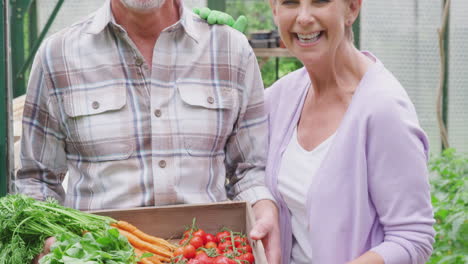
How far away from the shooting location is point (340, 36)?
2.71 meters

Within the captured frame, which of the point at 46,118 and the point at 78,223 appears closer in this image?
the point at 78,223

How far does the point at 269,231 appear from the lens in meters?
2.69

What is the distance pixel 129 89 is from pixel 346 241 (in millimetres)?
987

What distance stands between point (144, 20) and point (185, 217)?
2.50 feet

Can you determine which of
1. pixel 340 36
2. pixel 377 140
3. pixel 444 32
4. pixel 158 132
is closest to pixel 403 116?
pixel 377 140

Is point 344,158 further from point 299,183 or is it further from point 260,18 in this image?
point 260,18

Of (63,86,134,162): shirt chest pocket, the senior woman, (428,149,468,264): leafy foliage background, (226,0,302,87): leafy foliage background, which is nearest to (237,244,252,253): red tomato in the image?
the senior woman

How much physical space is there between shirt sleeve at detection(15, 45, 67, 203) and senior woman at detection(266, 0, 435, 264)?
33.3 inches

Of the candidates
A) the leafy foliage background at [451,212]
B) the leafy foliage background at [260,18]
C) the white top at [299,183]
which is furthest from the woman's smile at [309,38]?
the leafy foliage background at [260,18]

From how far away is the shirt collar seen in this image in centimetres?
279

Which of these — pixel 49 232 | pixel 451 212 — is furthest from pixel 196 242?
pixel 451 212

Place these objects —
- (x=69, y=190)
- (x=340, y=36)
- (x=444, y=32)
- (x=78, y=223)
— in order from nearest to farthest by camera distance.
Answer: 1. (x=78, y=223)
2. (x=340, y=36)
3. (x=69, y=190)
4. (x=444, y=32)

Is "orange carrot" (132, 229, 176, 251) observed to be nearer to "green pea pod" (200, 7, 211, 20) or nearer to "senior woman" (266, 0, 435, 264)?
"senior woman" (266, 0, 435, 264)

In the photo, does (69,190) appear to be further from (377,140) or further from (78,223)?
(377,140)
